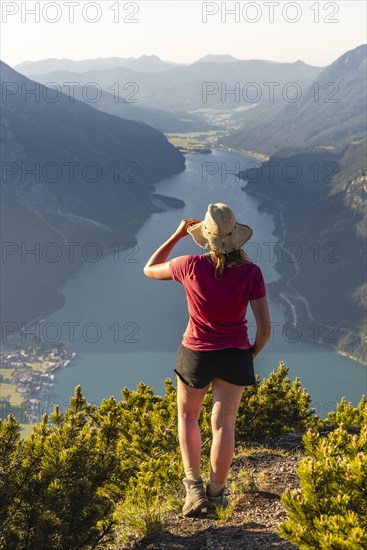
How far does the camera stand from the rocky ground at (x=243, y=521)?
5836 millimetres

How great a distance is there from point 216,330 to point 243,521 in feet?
7.08

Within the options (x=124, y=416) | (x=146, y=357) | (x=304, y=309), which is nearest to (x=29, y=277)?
(x=146, y=357)

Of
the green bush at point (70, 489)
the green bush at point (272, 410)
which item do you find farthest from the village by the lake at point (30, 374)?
the green bush at point (70, 489)

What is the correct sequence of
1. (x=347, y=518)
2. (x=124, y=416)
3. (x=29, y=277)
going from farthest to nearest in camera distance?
(x=29, y=277) < (x=124, y=416) < (x=347, y=518)

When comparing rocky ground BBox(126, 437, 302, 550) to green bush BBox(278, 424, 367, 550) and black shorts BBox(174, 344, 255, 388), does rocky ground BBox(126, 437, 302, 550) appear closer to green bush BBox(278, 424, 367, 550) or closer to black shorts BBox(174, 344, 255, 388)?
green bush BBox(278, 424, 367, 550)

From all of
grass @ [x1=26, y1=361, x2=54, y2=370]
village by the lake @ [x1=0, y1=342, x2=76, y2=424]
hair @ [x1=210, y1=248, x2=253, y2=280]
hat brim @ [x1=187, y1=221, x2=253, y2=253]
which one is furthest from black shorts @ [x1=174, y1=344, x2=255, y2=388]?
grass @ [x1=26, y1=361, x2=54, y2=370]

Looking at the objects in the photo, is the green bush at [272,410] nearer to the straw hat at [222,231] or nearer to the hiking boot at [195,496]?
the hiking boot at [195,496]

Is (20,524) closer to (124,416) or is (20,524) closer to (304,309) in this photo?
(124,416)

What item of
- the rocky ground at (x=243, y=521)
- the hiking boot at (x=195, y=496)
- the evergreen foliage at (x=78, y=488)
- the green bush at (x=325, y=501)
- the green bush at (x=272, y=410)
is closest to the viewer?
the green bush at (x=325, y=501)

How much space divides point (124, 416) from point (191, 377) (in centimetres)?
589

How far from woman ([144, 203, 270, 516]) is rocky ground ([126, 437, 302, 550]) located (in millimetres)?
280

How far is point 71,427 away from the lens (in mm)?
6492

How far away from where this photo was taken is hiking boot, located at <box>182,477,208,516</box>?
6602mm

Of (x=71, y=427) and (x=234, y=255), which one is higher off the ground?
(x=234, y=255)
